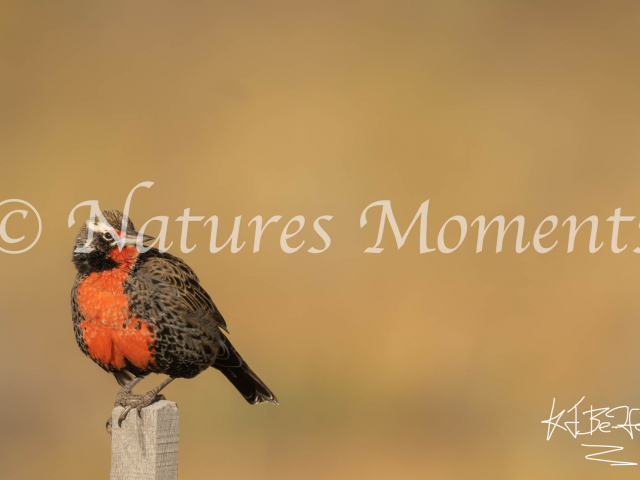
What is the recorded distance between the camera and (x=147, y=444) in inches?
78.0

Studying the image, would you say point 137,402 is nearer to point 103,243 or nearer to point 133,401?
point 133,401

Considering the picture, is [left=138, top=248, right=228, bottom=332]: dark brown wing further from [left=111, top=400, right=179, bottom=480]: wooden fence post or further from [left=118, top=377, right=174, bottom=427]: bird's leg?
[left=111, top=400, right=179, bottom=480]: wooden fence post

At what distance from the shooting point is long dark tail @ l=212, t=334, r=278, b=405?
2555 millimetres

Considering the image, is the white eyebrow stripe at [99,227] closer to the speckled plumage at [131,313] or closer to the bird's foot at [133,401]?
the speckled plumage at [131,313]

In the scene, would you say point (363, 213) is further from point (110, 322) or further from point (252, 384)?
point (110, 322)

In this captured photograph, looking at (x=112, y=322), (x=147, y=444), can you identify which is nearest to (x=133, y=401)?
(x=147, y=444)

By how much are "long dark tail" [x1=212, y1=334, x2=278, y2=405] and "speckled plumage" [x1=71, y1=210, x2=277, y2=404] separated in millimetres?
117

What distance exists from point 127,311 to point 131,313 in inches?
0.6

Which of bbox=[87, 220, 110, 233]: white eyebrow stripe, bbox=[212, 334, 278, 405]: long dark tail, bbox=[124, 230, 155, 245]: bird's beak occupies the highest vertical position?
bbox=[87, 220, 110, 233]: white eyebrow stripe

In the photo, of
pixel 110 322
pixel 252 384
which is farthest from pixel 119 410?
pixel 252 384

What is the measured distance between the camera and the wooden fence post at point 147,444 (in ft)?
6.45

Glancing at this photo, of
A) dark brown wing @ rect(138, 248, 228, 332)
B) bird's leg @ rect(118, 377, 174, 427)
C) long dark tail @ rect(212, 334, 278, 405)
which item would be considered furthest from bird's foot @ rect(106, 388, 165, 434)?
long dark tail @ rect(212, 334, 278, 405)

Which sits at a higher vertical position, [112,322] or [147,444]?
[112,322]

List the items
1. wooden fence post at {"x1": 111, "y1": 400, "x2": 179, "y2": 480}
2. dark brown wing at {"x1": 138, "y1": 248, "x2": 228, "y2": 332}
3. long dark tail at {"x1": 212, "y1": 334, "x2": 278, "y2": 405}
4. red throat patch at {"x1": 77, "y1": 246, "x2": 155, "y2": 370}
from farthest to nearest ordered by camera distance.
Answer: long dark tail at {"x1": 212, "y1": 334, "x2": 278, "y2": 405} → dark brown wing at {"x1": 138, "y1": 248, "x2": 228, "y2": 332} → red throat patch at {"x1": 77, "y1": 246, "x2": 155, "y2": 370} → wooden fence post at {"x1": 111, "y1": 400, "x2": 179, "y2": 480}
